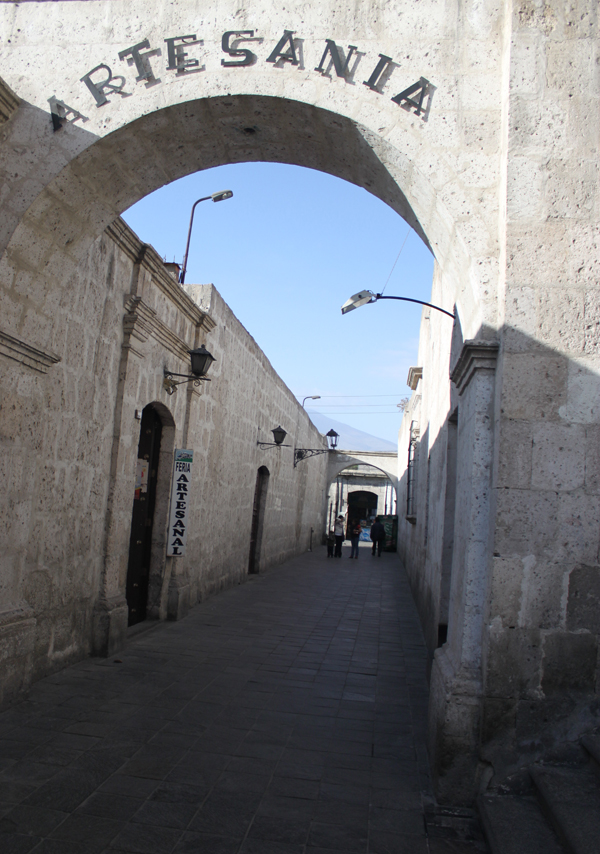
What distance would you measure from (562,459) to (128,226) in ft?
13.5

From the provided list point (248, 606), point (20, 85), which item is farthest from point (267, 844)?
point (248, 606)

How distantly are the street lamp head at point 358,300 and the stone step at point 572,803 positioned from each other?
4364 mm

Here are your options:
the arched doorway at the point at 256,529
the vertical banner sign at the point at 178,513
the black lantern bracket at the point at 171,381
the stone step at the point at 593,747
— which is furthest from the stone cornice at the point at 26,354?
the arched doorway at the point at 256,529

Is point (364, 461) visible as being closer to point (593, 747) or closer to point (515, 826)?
point (593, 747)

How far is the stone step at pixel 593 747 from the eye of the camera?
2802mm

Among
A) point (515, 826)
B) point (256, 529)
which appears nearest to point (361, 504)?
point (256, 529)

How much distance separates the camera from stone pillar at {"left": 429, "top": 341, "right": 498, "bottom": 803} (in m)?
3.03

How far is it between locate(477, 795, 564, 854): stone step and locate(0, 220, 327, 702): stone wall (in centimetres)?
284

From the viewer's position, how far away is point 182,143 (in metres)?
4.11

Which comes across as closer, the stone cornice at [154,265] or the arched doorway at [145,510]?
the stone cornice at [154,265]

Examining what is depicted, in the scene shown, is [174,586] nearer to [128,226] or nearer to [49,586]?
[49,586]

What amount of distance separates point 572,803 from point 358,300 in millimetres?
4634

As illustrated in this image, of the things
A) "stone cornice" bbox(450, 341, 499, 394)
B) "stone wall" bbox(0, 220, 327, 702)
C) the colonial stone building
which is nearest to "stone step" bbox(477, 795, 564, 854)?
the colonial stone building

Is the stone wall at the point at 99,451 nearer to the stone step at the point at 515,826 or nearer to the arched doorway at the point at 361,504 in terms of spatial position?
the stone step at the point at 515,826
